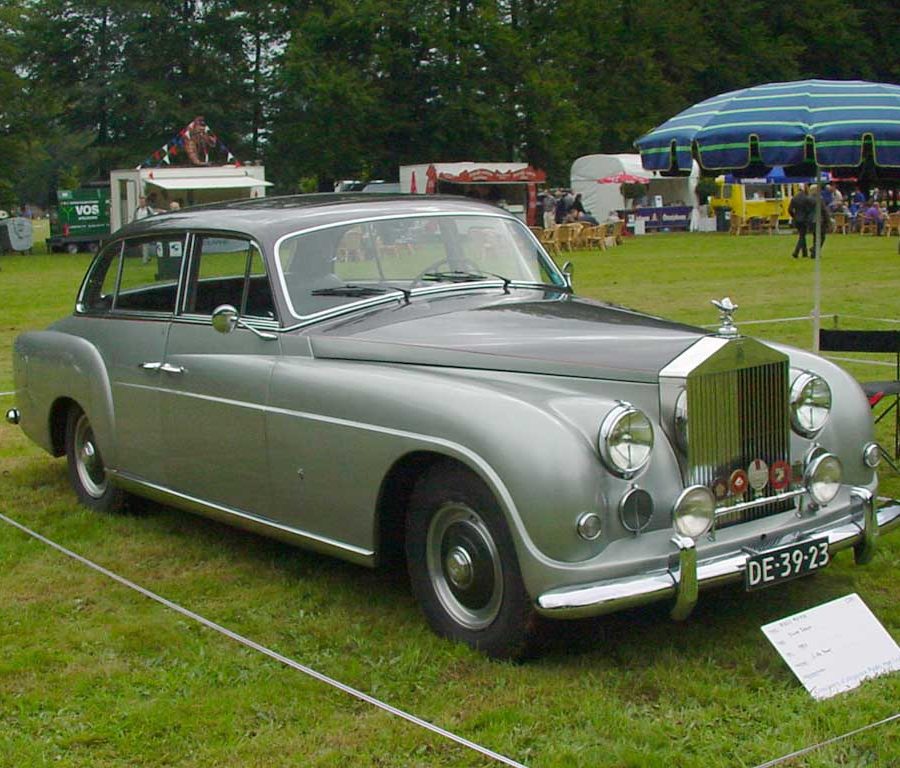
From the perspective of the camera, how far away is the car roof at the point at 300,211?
569cm

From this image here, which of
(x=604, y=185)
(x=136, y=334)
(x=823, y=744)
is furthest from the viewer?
(x=604, y=185)

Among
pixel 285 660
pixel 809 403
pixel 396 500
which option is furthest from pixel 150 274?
pixel 809 403

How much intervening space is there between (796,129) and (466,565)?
4184mm

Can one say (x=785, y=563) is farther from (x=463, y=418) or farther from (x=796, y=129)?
(x=796, y=129)

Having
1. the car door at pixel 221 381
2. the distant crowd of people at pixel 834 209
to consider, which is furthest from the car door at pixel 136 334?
the distant crowd of people at pixel 834 209

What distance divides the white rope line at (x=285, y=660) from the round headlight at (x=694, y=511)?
41.9 inches

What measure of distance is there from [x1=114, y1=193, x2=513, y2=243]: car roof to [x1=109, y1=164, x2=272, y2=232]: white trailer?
29631 mm

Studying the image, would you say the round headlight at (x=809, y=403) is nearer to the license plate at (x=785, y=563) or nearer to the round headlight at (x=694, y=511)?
the license plate at (x=785, y=563)

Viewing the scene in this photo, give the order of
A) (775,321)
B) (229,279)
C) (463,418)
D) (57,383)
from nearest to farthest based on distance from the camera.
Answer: (463,418), (229,279), (57,383), (775,321)

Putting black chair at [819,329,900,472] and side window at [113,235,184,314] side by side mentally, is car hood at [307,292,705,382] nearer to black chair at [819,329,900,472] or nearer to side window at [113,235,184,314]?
side window at [113,235,184,314]

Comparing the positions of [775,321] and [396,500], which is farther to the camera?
[775,321]

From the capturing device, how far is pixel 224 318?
548 centimetres

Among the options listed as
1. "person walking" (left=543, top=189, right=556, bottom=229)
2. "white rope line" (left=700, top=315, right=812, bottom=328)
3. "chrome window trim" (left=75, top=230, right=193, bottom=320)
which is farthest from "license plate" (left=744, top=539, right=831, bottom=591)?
"person walking" (left=543, top=189, right=556, bottom=229)

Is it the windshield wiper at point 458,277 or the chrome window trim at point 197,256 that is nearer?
the chrome window trim at point 197,256
